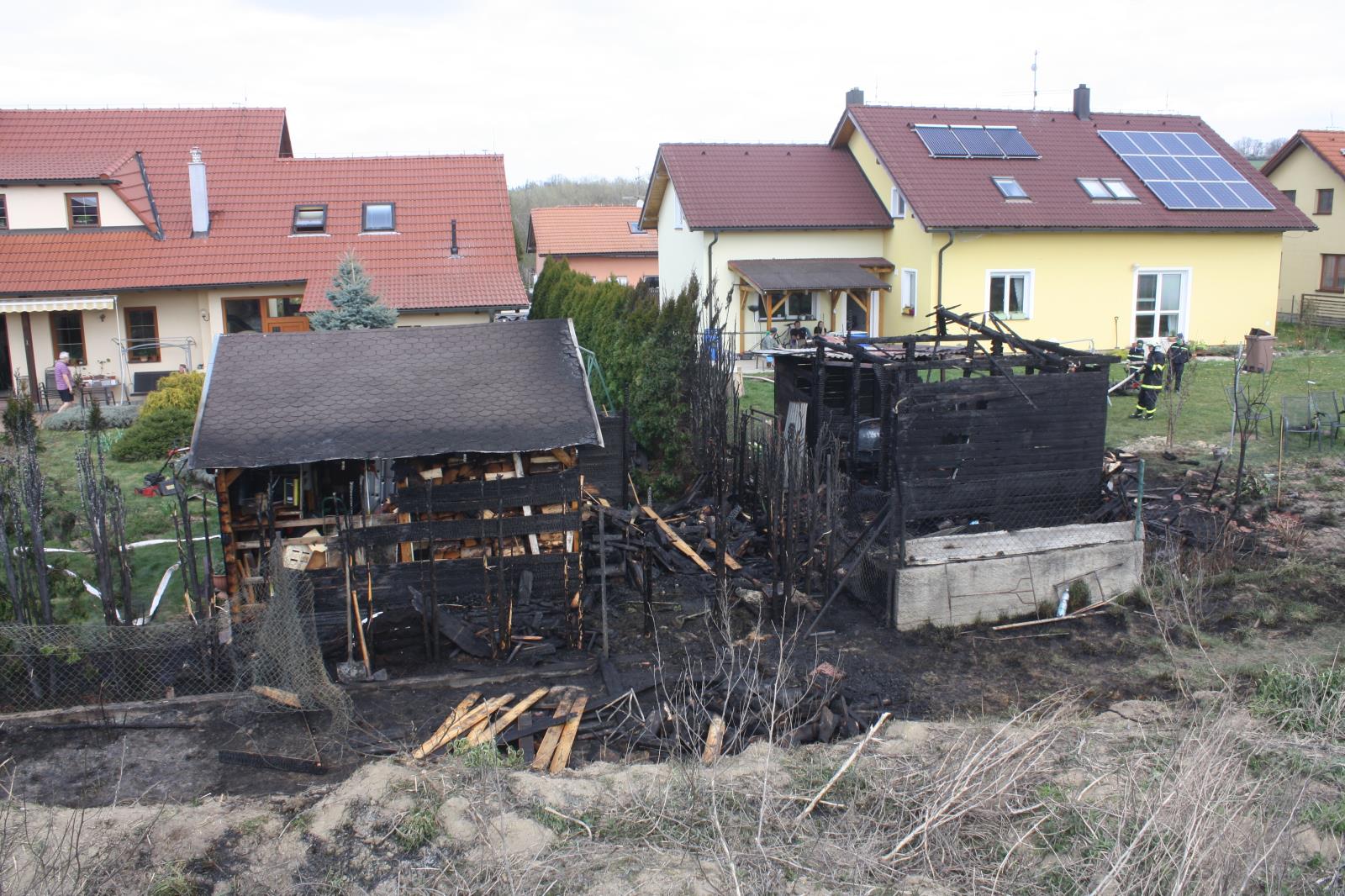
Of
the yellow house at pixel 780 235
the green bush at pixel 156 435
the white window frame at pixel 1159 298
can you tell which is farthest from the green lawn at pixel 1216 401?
the green bush at pixel 156 435

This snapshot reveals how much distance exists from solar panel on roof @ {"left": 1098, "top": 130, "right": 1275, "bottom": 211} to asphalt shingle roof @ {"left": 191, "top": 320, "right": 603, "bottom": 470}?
2100cm

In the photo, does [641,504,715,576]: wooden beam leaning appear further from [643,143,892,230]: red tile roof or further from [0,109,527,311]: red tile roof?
[643,143,892,230]: red tile roof

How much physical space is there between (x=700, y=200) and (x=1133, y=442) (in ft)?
43.9

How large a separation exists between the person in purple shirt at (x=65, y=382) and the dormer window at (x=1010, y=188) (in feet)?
70.1

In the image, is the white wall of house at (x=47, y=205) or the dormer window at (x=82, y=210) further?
the dormer window at (x=82, y=210)

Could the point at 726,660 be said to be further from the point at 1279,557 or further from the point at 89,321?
the point at 89,321

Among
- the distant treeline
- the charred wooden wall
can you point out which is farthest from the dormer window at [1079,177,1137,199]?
the distant treeline

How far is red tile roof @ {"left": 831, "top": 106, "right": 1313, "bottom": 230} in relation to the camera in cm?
2486

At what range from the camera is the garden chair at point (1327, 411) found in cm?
1628

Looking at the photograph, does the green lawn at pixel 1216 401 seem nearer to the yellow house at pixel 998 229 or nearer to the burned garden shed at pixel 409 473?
the yellow house at pixel 998 229

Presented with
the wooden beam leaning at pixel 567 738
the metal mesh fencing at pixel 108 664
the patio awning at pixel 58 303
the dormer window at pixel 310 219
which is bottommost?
the wooden beam leaning at pixel 567 738

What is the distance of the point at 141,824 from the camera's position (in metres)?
6.62

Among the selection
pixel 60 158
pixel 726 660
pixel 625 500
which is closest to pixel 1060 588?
pixel 726 660

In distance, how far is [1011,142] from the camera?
27.4 metres
